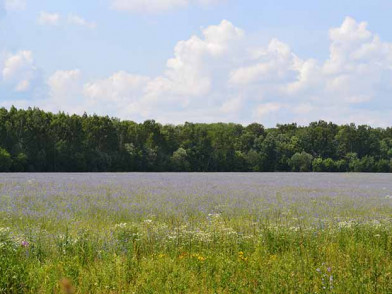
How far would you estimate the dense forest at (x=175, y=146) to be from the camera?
5500 centimetres

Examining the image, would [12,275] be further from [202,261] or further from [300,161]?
[300,161]

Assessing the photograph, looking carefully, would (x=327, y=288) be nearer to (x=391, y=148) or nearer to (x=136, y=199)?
(x=136, y=199)

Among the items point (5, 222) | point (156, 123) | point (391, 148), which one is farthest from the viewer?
point (391, 148)

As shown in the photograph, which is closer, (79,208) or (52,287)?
(52,287)

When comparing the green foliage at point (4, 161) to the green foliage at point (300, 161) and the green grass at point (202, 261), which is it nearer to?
the green grass at point (202, 261)

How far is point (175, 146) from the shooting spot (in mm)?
72062

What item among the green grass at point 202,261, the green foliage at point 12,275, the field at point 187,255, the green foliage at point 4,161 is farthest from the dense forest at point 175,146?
the green foliage at point 12,275

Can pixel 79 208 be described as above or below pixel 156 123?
below

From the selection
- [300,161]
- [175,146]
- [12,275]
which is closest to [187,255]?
[12,275]

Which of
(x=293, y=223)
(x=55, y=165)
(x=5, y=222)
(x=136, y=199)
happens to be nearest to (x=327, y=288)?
(x=293, y=223)

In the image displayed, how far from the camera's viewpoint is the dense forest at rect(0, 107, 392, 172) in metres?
55.0

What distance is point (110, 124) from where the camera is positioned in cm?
6372

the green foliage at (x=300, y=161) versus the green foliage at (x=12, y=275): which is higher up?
the green foliage at (x=300, y=161)

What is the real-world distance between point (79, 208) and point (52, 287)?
7870 millimetres
